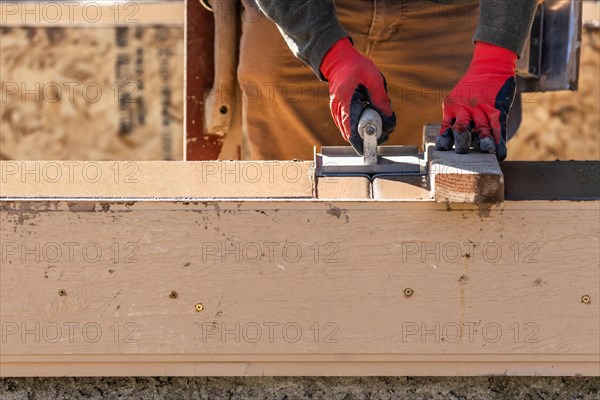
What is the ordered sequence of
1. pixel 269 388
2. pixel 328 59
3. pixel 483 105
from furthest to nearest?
1. pixel 328 59
2. pixel 483 105
3. pixel 269 388

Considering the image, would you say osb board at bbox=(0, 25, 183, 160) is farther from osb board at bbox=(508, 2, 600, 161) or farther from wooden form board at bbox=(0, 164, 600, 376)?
wooden form board at bbox=(0, 164, 600, 376)

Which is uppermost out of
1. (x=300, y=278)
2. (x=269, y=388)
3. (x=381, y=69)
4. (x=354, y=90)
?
(x=381, y=69)

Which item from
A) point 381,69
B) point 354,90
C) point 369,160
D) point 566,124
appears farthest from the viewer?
point 566,124

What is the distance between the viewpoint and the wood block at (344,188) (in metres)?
1.92

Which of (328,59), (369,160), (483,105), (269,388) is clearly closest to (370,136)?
(369,160)

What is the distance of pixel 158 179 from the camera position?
2.16 m

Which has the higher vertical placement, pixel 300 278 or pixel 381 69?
pixel 381 69

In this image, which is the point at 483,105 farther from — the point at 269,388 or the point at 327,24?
the point at 269,388

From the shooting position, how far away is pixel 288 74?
3.06 meters

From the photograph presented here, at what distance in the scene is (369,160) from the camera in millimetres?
2068

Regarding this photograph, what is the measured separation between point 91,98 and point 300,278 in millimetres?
3726

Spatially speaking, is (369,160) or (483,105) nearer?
(369,160)

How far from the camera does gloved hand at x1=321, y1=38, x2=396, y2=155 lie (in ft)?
7.43

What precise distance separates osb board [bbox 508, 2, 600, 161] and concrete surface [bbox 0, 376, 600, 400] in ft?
11.4
